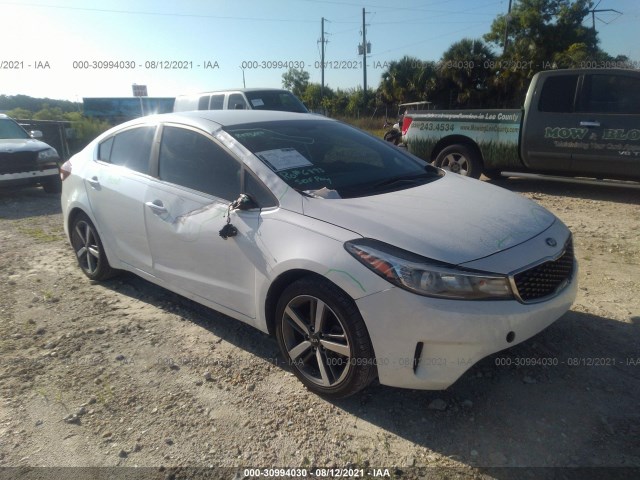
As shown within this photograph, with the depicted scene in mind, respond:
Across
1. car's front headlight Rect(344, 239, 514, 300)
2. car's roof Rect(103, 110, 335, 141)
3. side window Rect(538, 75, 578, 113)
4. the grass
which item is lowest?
the grass

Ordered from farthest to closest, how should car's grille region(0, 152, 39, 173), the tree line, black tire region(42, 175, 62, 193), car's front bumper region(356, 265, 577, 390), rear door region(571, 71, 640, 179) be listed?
the tree line
black tire region(42, 175, 62, 193)
car's grille region(0, 152, 39, 173)
rear door region(571, 71, 640, 179)
car's front bumper region(356, 265, 577, 390)

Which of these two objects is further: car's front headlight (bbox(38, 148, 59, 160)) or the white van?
the white van

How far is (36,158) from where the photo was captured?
31.4ft

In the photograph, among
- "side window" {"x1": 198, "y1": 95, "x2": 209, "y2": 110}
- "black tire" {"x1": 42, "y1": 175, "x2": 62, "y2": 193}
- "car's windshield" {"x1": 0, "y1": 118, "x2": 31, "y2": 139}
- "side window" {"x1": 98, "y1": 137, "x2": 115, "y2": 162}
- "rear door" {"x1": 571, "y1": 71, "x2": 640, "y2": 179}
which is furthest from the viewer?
"side window" {"x1": 198, "y1": 95, "x2": 209, "y2": 110}

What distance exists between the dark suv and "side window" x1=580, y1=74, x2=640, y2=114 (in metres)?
9.72

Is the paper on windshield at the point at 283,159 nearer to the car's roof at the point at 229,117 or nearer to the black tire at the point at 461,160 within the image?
the car's roof at the point at 229,117

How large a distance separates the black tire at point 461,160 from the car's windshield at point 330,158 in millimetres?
4521

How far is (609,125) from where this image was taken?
676 centimetres

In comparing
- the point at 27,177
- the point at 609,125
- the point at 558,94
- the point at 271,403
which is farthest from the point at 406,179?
the point at 27,177

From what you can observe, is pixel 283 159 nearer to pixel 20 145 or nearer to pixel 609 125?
pixel 609 125

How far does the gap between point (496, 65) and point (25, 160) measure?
3012cm

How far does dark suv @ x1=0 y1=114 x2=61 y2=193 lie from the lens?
9164 millimetres

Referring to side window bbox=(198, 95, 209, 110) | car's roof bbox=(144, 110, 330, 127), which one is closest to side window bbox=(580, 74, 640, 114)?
car's roof bbox=(144, 110, 330, 127)

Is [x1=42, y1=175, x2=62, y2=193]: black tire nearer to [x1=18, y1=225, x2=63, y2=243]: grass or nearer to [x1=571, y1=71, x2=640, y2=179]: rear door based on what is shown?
[x1=18, y1=225, x2=63, y2=243]: grass
